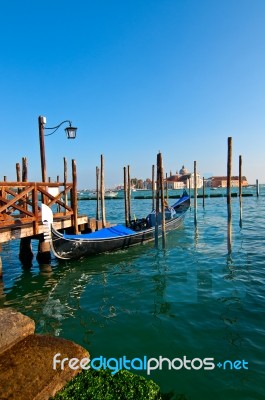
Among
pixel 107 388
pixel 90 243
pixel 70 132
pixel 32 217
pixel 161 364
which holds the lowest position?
pixel 161 364

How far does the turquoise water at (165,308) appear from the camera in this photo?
3.73 metres

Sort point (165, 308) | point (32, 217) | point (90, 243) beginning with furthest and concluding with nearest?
point (90, 243)
point (32, 217)
point (165, 308)

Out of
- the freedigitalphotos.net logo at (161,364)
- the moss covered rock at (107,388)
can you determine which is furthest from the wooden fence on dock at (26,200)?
the moss covered rock at (107,388)

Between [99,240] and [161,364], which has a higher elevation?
[99,240]

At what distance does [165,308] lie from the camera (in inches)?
224

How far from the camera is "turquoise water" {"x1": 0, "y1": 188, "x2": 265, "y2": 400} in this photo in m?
3.73

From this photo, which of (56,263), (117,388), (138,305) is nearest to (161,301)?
(138,305)

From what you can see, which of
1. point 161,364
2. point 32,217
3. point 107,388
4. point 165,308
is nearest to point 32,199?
point 32,217

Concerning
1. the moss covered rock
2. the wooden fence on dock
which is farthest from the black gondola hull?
the moss covered rock

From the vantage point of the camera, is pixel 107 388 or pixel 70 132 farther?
pixel 70 132

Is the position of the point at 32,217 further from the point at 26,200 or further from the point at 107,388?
the point at 107,388

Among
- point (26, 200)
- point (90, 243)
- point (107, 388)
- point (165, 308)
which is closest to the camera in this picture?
point (107, 388)

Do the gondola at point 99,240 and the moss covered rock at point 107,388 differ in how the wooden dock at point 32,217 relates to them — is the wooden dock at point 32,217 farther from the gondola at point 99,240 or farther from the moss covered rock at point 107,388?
the moss covered rock at point 107,388

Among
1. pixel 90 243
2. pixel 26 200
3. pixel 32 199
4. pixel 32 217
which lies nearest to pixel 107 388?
pixel 32 217
